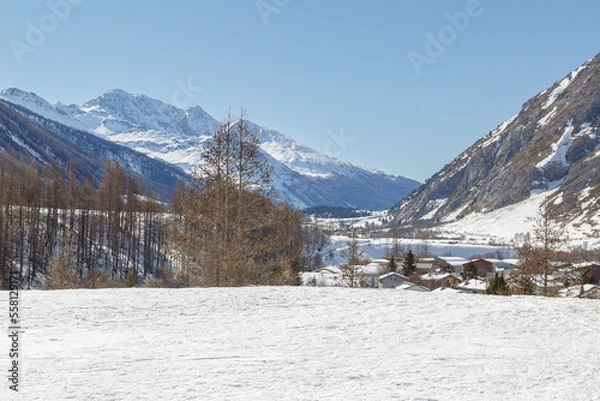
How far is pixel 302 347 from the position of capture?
30.5 ft

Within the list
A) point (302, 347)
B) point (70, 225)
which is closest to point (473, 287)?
point (70, 225)

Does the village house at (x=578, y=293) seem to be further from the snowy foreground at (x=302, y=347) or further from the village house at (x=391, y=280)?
the village house at (x=391, y=280)

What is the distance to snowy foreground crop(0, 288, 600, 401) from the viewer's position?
22.6ft

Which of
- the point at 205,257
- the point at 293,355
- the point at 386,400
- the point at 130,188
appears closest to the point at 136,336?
the point at 293,355

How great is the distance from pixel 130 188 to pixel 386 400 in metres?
84.7

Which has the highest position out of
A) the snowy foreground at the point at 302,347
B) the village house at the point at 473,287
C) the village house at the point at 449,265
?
the snowy foreground at the point at 302,347

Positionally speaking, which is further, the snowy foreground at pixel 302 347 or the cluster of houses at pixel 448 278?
the cluster of houses at pixel 448 278

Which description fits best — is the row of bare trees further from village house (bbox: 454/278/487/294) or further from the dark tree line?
village house (bbox: 454/278/487/294)

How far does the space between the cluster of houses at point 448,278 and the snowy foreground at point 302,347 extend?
20313 mm

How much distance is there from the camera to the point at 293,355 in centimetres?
864

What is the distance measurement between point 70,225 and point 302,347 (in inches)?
2825

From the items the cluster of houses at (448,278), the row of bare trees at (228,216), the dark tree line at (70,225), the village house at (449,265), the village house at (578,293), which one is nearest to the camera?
the row of bare trees at (228,216)

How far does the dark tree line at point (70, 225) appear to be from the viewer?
60531 mm

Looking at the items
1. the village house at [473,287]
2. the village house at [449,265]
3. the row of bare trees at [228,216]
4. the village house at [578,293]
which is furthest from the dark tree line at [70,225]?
the village house at [449,265]
